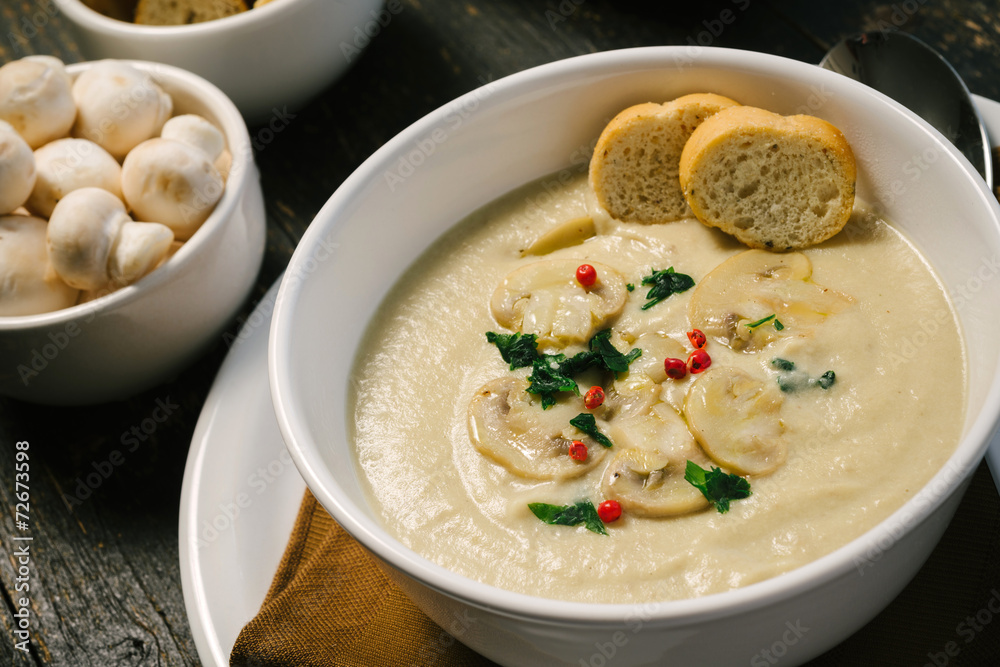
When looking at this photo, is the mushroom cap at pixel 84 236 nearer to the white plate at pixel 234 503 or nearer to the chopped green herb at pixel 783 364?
the white plate at pixel 234 503

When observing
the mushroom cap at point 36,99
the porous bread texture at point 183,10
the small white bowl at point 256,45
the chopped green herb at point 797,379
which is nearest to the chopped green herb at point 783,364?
the chopped green herb at point 797,379

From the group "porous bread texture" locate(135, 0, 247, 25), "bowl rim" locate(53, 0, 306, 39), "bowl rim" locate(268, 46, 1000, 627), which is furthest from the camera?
"porous bread texture" locate(135, 0, 247, 25)

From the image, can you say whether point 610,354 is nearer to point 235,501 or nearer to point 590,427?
point 590,427

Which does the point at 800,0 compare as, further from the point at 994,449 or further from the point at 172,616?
the point at 172,616

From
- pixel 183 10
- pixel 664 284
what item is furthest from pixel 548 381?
pixel 183 10

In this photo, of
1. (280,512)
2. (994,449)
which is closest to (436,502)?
(280,512)

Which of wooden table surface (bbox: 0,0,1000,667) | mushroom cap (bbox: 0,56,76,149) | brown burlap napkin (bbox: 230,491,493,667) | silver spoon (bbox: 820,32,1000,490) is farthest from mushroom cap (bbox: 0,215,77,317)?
silver spoon (bbox: 820,32,1000,490)

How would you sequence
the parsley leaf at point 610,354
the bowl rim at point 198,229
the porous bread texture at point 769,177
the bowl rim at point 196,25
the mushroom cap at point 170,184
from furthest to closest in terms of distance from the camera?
Answer: the bowl rim at point 196,25, the mushroom cap at point 170,184, the bowl rim at point 198,229, the porous bread texture at point 769,177, the parsley leaf at point 610,354

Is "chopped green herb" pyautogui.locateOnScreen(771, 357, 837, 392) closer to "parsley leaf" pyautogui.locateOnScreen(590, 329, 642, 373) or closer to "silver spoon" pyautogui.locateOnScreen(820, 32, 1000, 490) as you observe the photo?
"parsley leaf" pyautogui.locateOnScreen(590, 329, 642, 373)
